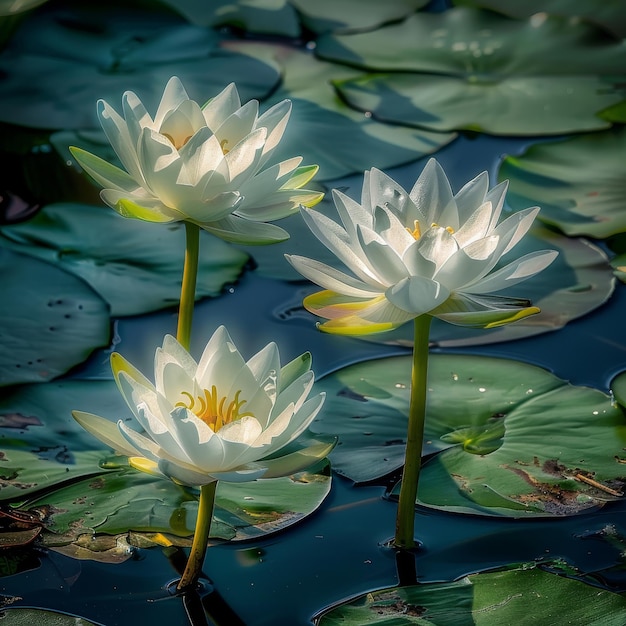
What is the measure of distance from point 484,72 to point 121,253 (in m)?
1.52

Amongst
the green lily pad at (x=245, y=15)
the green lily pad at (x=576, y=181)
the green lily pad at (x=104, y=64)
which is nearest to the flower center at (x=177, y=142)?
the green lily pad at (x=576, y=181)

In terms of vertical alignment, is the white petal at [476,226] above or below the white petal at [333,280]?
above

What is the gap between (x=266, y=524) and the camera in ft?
5.30

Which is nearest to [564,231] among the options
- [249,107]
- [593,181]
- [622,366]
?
[593,181]

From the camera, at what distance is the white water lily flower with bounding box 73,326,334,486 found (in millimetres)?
1270

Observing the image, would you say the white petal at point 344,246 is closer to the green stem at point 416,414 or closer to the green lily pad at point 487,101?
the green stem at point 416,414

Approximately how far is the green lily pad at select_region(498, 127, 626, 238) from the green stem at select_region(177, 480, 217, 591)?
1.50 m

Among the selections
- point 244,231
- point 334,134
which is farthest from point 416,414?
point 334,134

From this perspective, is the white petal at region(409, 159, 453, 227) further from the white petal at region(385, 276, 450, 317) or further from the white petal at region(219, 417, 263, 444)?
the white petal at region(219, 417, 263, 444)

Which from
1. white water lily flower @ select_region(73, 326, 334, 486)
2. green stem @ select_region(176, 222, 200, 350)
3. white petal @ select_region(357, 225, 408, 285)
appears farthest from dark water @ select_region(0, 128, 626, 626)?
white petal @ select_region(357, 225, 408, 285)

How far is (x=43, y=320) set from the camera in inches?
85.6

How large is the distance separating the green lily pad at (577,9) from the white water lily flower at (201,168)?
225 cm

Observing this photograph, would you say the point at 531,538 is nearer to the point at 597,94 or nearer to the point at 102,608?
the point at 102,608

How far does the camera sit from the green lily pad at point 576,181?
2.52 metres
